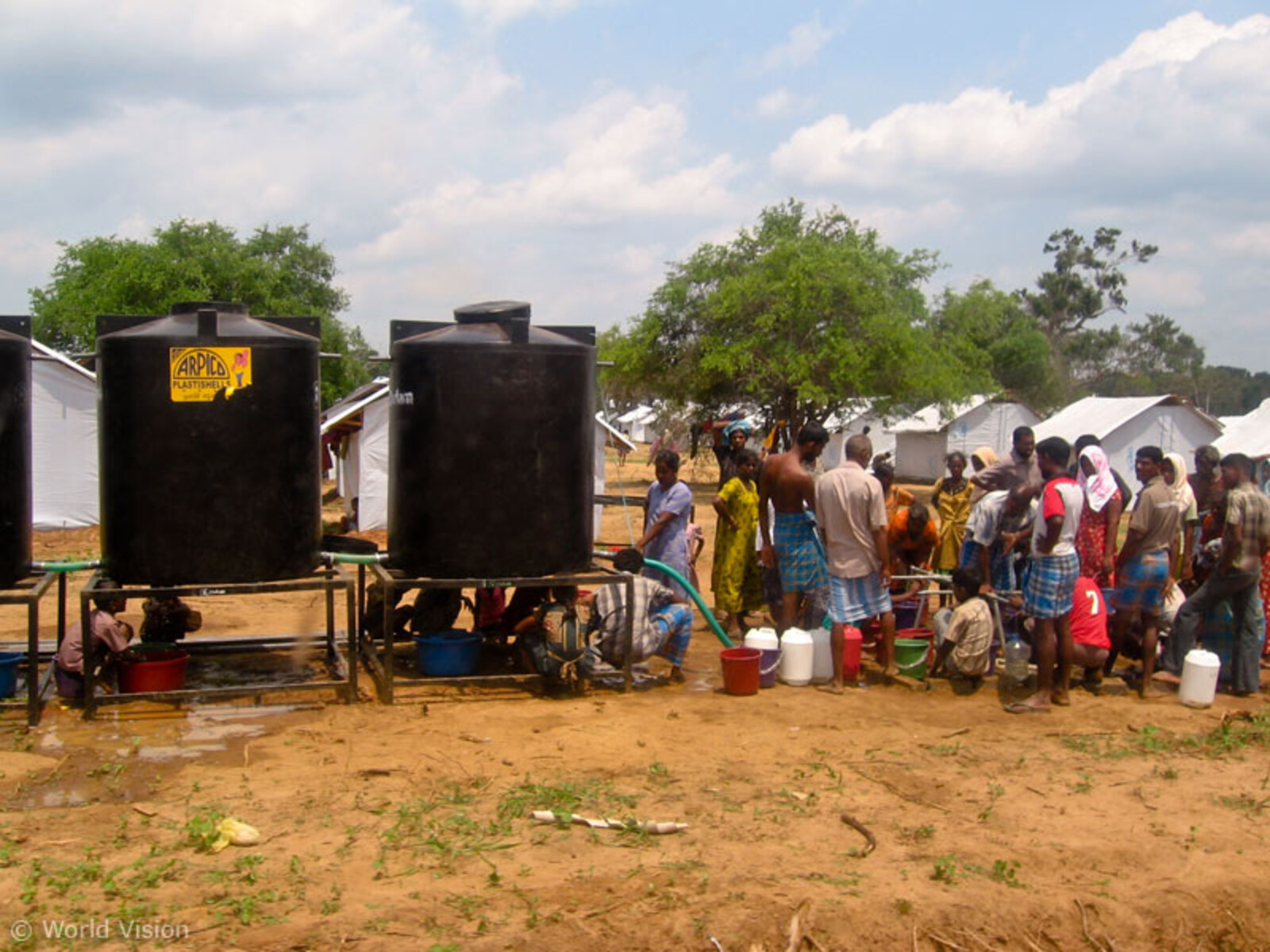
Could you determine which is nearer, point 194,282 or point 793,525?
point 793,525

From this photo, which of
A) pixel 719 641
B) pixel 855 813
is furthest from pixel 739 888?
pixel 719 641

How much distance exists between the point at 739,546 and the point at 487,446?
290cm

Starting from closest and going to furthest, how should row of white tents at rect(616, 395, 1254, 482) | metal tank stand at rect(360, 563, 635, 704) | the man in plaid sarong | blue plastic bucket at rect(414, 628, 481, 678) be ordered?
metal tank stand at rect(360, 563, 635, 704) → the man in plaid sarong → blue plastic bucket at rect(414, 628, 481, 678) → row of white tents at rect(616, 395, 1254, 482)

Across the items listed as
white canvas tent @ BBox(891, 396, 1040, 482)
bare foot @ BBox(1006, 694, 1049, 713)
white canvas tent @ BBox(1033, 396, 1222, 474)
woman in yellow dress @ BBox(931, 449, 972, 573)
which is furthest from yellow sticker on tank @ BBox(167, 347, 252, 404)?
white canvas tent @ BBox(891, 396, 1040, 482)

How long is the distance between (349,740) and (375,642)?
2.09 m

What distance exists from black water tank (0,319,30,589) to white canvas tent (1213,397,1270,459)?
20602mm

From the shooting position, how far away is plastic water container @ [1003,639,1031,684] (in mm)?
7809

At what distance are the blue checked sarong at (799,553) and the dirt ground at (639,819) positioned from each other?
977mm

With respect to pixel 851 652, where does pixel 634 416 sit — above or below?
above

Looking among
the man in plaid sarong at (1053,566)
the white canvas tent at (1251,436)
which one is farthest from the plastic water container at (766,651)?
the white canvas tent at (1251,436)

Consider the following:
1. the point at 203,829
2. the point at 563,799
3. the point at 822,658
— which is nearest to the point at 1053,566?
the point at 822,658

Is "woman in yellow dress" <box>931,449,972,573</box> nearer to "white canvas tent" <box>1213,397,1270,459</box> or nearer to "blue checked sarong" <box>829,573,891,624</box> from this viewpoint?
"blue checked sarong" <box>829,573,891,624</box>

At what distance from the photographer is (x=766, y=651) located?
309 inches

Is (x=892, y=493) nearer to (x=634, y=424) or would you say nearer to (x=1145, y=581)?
(x=1145, y=581)
